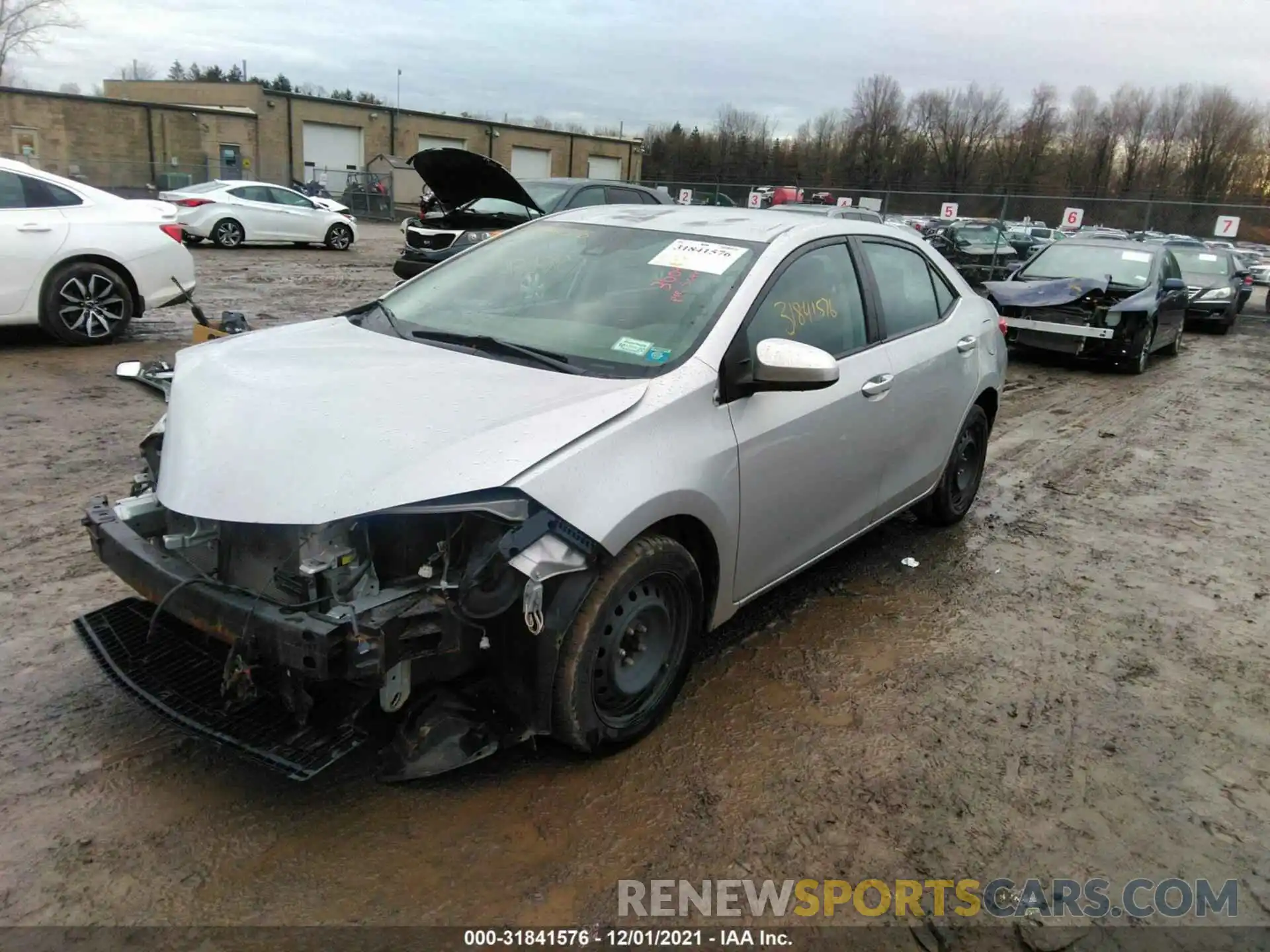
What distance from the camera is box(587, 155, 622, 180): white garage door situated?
55156mm

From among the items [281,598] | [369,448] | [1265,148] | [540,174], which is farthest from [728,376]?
[1265,148]

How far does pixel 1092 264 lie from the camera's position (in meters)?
12.0

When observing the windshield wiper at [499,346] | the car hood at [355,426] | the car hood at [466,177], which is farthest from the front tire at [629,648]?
the car hood at [466,177]

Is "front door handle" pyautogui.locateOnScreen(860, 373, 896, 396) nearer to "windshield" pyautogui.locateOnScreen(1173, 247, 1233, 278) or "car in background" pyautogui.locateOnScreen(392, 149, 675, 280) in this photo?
"car in background" pyautogui.locateOnScreen(392, 149, 675, 280)

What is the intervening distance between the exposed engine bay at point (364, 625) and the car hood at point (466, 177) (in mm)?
6147

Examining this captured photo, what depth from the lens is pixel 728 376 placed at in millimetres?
3133

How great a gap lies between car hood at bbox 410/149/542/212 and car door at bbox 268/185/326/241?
11983 millimetres

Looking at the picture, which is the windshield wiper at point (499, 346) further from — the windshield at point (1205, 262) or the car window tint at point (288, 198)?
the windshield at point (1205, 262)

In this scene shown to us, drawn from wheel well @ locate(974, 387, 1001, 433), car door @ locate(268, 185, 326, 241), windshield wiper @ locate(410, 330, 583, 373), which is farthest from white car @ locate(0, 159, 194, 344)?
car door @ locate(268, 185, 326, 241)

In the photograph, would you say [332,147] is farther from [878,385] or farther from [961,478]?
[878,385]

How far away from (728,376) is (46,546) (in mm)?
3486

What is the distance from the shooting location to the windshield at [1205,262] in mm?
17797

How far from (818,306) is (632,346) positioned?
1.01 m

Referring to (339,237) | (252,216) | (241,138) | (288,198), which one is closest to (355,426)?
(252,216)
